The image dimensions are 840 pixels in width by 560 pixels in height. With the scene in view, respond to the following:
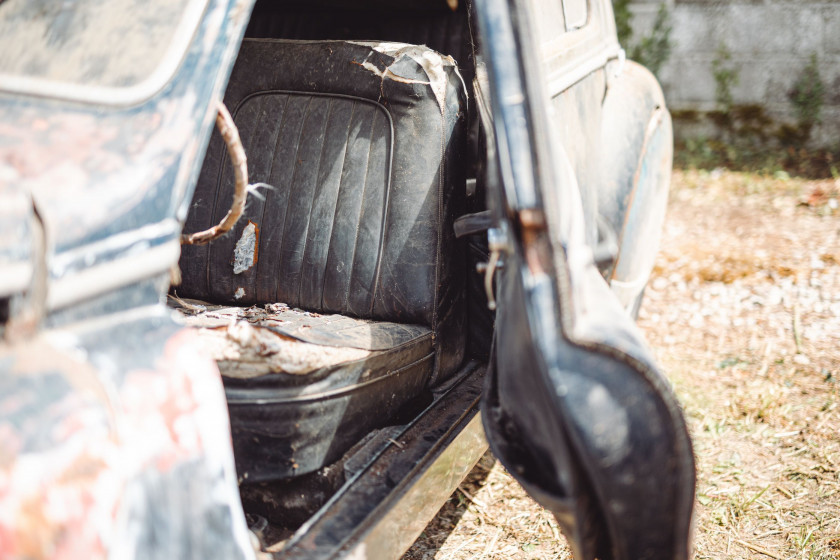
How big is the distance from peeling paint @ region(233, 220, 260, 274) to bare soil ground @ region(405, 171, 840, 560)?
0.85m

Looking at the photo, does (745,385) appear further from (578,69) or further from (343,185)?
(343,185)

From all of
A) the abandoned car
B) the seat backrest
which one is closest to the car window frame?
the abandoned car

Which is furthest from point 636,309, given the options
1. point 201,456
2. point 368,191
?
point 201,456

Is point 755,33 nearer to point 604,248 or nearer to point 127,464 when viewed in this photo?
→ point 604,248

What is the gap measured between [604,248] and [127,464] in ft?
2.46

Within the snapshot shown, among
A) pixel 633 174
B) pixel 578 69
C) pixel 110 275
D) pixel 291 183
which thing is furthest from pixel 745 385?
pixel 110 275

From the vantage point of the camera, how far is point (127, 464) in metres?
0.80

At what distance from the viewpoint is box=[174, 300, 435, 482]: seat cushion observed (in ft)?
4.18

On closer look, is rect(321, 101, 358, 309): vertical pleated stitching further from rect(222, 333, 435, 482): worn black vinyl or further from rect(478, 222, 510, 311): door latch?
rect(478, 222, 510, 311): door latch

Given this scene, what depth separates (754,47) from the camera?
4699mm

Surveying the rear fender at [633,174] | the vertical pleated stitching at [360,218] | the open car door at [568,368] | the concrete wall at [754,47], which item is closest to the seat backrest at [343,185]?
the vertical pleated stitching at [360,218]

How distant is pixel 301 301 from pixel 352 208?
0.89 ft

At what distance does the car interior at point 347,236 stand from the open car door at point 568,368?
44 centimetres

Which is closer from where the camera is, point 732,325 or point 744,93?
point 732,325
